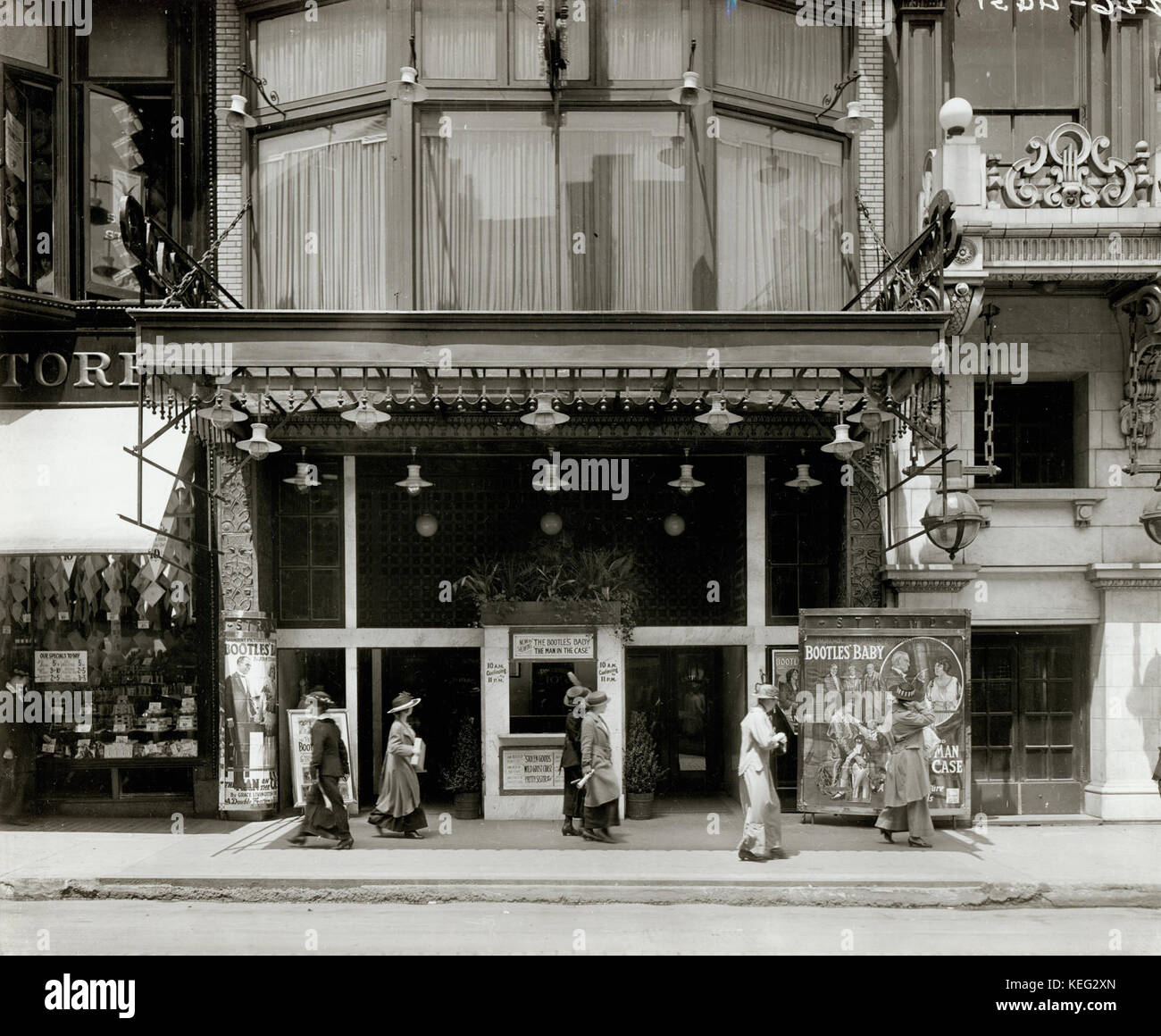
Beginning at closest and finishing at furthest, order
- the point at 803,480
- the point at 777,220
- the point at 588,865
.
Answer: the point at 588,865
the point at 803,480
the point at 777,220

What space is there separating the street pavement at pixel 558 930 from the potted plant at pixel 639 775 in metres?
3.40

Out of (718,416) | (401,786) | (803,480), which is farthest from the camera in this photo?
(803,480)

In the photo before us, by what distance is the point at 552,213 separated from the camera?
13.8 meters

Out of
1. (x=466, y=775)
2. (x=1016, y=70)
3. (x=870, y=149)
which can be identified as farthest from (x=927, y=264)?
(x=466, y=775)

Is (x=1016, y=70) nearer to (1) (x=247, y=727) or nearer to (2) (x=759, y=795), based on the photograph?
(2) (x=759, y=795)

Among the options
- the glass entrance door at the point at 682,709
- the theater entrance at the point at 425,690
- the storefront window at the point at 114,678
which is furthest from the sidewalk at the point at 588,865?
the glass entrance door at the point at 682,709

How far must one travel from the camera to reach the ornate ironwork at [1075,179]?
13.2 metres

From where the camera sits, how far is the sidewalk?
34.9 feet

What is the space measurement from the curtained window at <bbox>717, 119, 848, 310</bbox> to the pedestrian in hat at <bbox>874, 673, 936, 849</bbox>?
5.40 m

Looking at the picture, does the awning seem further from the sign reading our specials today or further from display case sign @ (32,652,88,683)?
the sign reading our specials today

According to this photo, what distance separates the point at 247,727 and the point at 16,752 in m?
3.24

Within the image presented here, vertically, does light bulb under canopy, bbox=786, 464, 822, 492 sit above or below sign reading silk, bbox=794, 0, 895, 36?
below

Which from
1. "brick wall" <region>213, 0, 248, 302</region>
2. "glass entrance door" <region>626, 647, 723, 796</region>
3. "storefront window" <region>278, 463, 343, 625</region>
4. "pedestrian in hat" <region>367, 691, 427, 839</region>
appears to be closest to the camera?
"pedestrian in hat" <region>367, 691, 427, 839</region>

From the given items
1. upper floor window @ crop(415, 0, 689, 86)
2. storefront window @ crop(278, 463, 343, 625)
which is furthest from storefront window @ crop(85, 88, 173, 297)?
upper floor window @ crop(415, 0, 689, 86)
